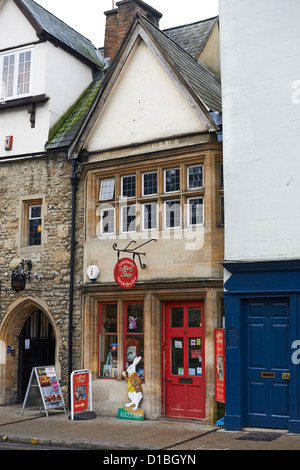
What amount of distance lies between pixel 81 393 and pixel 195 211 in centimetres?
479

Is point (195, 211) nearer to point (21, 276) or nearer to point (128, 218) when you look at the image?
point (128, 218)

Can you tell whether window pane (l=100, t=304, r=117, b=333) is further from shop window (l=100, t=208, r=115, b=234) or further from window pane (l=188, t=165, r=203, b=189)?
window pane (l=188, t=165, r=203, b=189)

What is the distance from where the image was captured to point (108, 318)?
576 inches

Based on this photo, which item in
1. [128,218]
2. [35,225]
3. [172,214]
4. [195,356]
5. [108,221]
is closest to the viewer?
[195,356]

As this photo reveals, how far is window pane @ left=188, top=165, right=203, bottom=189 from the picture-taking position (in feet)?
44.6

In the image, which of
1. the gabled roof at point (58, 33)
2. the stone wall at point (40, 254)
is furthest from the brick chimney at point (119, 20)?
the stone wall at point (40, 254)

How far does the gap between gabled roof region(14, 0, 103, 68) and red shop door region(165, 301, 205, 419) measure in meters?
8.05

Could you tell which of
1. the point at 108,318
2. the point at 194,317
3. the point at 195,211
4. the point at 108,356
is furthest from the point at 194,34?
the point at 108,356

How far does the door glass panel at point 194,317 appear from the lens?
43.7 ft

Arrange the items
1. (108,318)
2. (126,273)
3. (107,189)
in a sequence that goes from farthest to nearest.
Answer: (107,189) → (108,318) → (126,273)

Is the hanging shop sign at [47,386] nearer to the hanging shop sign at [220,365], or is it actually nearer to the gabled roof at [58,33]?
the hanging shop sign at [220,365]

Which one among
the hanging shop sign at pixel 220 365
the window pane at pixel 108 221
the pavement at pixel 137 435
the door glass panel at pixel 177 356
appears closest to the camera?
the pavement at pixel 137 435

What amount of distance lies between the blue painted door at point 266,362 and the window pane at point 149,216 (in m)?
3.28

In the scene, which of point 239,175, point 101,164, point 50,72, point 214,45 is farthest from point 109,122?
point 214,45
